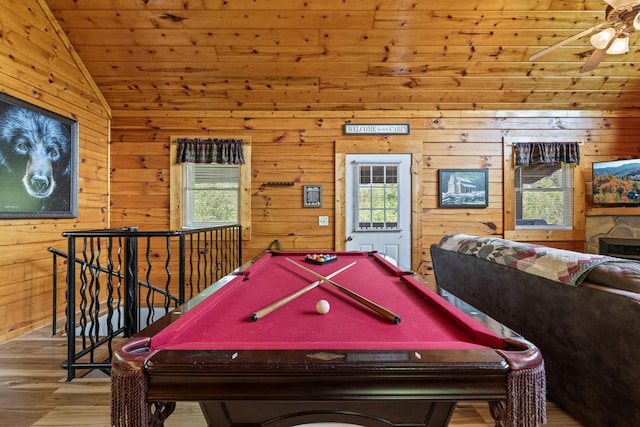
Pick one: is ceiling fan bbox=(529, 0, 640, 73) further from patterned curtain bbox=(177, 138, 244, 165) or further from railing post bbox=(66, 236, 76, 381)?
railing post bbox=(66, 236, 76, 381)

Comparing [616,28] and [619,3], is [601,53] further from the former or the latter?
[619,3]

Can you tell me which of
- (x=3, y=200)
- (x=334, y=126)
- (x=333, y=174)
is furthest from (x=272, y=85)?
(x=3, y=200)

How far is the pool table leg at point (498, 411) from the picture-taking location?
2.58 ft

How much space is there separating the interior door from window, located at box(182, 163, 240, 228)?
161cm


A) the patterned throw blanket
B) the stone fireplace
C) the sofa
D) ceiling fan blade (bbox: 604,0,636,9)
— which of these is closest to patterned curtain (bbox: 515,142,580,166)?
the stone fireplace

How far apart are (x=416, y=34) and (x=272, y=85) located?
1.83 m

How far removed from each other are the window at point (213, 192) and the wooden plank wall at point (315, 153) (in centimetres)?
30

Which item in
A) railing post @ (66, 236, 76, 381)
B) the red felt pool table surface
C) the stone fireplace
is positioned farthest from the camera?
the stone fireplace

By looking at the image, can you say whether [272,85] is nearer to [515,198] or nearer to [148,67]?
[148,67]

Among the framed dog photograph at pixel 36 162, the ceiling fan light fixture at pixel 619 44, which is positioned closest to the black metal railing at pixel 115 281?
the framed dog photograph at pixel 36 162

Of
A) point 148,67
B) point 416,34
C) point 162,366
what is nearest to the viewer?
point 162,366

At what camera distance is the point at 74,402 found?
1877mm

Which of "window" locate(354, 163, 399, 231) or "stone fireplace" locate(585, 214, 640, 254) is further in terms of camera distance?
"window" locate(354, 163, 399, 231)

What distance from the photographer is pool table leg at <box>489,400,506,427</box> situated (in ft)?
2.58
